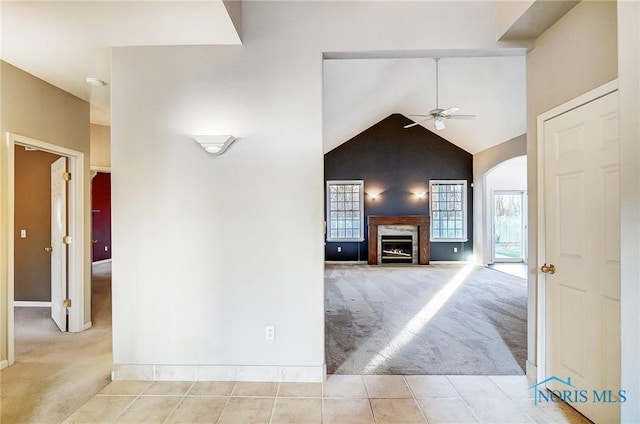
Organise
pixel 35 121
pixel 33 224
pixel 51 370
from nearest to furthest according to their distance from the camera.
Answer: pixel 51 370 < pixel 35 121 < pixel 33 224

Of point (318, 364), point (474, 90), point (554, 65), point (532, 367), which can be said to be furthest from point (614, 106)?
point (474, 90)

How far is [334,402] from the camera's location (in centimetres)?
223

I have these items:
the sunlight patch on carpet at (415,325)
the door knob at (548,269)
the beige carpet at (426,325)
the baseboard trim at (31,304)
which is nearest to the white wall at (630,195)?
the door knob at (548,269)

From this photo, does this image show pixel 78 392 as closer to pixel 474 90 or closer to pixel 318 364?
pixel 318 364

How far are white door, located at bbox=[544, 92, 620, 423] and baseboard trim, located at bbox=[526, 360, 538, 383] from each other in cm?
9

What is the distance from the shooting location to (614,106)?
180cm

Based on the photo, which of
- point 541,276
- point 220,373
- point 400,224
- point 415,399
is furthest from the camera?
point 400,224

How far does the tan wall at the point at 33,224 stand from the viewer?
14.3ft

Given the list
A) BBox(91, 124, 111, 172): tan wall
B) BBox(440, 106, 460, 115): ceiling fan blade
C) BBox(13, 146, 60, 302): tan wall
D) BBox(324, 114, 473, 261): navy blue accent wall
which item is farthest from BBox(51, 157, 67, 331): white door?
BBox(324, 114, 473, 261): navy blue accent wall

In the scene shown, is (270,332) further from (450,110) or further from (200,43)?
(450,110)

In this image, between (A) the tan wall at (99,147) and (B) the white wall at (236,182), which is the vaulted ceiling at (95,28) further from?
(A) the tan wall at (99,147)

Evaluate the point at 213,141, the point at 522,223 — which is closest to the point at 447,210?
the point at 522,223

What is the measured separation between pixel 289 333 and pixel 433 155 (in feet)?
24.6

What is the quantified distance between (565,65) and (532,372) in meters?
2.28
